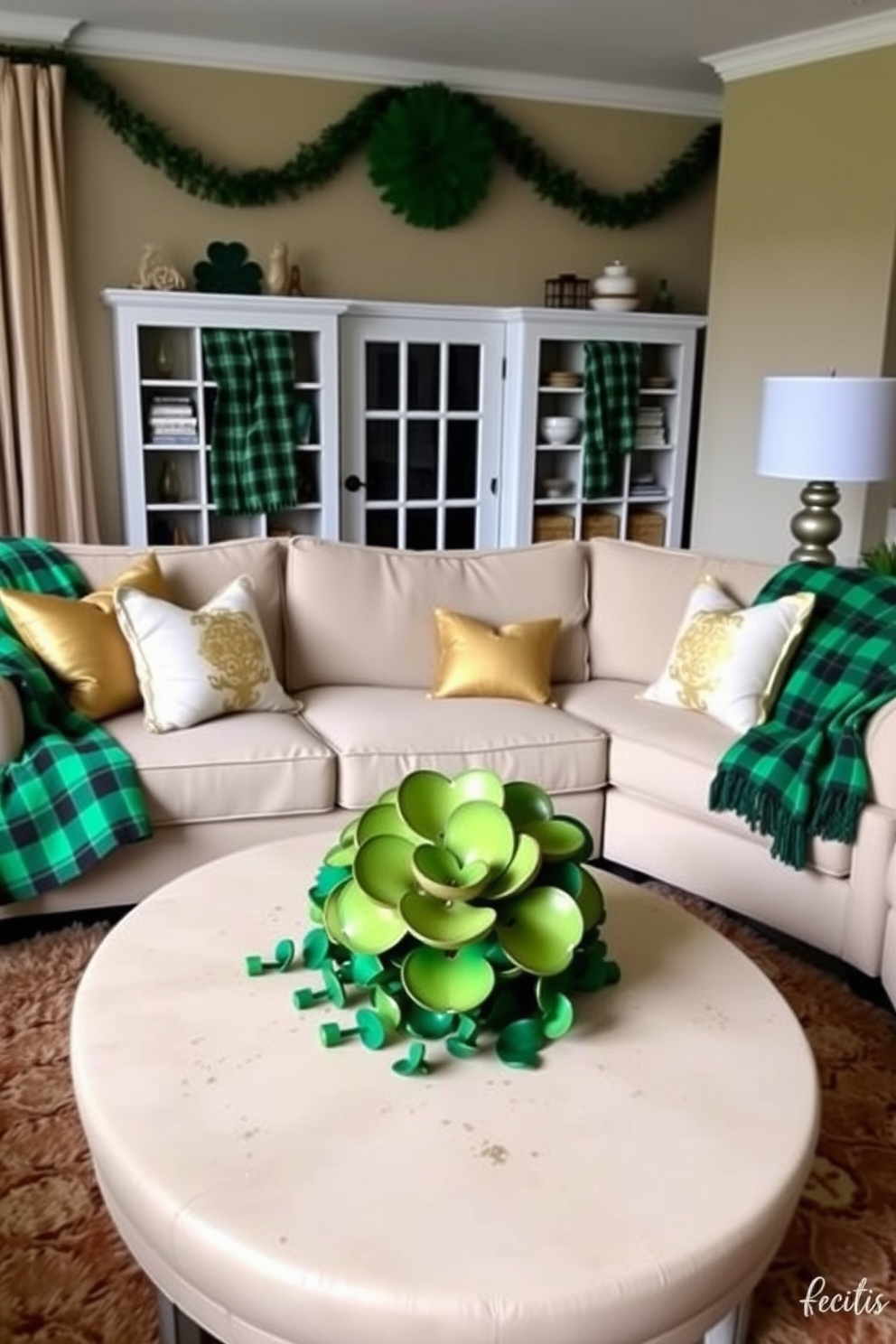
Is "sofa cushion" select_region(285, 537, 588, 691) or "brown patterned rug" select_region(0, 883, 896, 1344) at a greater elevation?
"sofa cushion" select_region(285, 537, 588, 691)

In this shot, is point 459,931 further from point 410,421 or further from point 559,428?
point 559,428

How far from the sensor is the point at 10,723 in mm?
2443

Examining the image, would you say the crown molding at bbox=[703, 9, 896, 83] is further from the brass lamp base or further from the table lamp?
the brass lamp base

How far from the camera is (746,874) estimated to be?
102 inches

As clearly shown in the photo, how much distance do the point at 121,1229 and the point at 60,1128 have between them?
62 cm

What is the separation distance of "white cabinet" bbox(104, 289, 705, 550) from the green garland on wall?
50cm

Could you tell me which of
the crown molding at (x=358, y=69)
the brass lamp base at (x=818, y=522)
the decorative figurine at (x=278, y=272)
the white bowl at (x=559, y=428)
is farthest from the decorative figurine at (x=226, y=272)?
the brass lamp base at (x=818, y=522)

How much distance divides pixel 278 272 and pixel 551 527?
1.55 m

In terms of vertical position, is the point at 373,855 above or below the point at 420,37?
below

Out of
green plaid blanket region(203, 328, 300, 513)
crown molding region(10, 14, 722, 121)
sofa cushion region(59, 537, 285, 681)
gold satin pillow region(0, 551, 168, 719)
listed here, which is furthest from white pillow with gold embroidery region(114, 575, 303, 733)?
crown molding region(10, 14, 722, 121)

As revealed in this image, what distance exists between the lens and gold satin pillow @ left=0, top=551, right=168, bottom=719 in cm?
268

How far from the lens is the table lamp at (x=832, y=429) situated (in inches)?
126

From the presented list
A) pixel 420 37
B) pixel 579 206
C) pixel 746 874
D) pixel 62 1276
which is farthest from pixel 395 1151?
pixel 579 206

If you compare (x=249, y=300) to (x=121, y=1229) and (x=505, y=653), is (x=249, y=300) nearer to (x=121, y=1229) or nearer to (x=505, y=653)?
(x=505, y=653)
